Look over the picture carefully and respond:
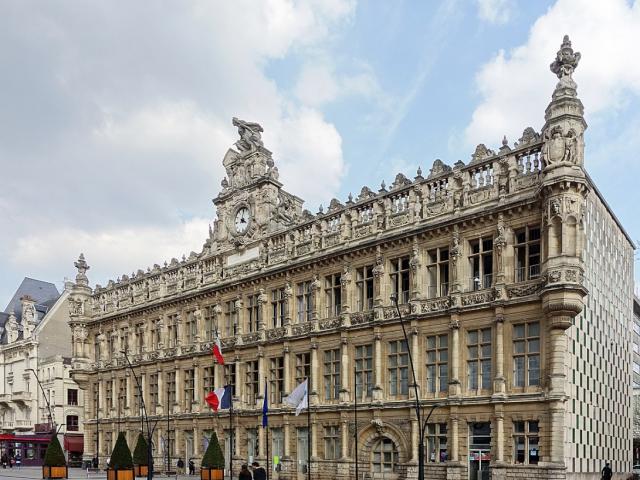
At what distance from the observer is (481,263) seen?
3797 cm

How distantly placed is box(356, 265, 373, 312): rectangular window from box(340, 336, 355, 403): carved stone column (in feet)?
6.87

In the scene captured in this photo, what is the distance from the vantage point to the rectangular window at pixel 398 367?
40531 mm

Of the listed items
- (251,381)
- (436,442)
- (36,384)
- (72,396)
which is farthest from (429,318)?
(36,384)

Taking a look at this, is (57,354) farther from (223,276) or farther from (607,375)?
(607,375)

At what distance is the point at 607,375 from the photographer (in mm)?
41844

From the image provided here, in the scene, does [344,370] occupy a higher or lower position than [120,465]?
higher

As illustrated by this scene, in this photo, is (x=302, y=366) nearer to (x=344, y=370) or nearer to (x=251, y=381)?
(x=344, y=370)

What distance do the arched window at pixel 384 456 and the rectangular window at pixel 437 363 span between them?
4013 millimetres

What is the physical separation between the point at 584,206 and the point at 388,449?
53.8 ft

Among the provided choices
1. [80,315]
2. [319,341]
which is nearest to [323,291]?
[319,341]

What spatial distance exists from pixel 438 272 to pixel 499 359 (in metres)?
5.96

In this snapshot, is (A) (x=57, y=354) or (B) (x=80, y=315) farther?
(A) (x=57, y=354)

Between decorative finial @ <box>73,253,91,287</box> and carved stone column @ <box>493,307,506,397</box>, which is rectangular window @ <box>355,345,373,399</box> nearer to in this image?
carved stone column @ <box>493,307,506,397</box>

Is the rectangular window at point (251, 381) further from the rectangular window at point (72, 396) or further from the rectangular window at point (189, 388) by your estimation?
the rectangular window at point (72, 396)
